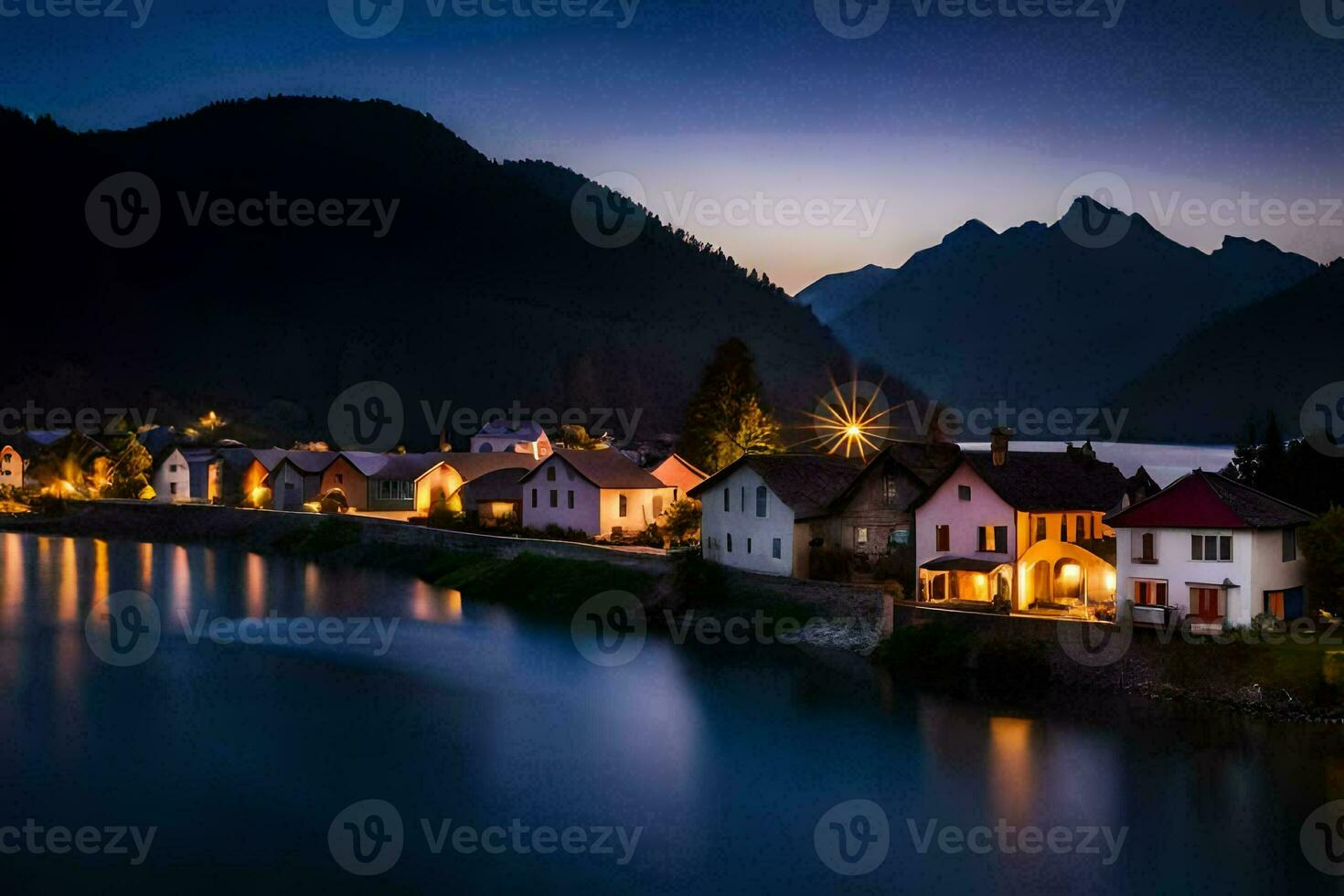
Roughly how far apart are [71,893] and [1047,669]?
22.1m

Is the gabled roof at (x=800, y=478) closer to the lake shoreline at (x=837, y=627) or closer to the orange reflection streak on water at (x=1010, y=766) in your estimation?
the lake shoreline at (x=837, y=627)

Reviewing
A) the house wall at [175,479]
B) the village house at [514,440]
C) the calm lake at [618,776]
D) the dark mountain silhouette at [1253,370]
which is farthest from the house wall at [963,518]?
the house wall at [175,479]

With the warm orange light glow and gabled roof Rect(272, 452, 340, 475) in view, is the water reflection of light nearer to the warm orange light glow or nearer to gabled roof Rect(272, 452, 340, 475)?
gabled roof Rect(272, 452, 340, 475)

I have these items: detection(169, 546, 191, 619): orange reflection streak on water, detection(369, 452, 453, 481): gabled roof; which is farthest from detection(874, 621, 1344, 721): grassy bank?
Result: detection(369, 452, 453, 481): gabled roof

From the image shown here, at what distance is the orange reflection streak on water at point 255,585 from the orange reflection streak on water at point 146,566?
392 cm

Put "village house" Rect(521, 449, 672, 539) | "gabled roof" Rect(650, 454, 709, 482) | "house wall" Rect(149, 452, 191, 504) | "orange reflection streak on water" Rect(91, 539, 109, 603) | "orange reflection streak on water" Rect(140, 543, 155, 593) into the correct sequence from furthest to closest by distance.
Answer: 1. "house wall" Rect(149, 452, 191, 504)
2. "gabled roof" Rect(650, 454, 709, 482)
3. "village house" Rect(521, 449, 672, 539)
4. "orange reflection streak on water" Rect(140, 543, 155, 593)
5. "orange reflection streak on water" Rect(91, 539, 109, 603)

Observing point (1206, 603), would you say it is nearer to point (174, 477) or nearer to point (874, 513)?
point (874, 513)

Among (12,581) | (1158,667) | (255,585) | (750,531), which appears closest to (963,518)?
(750,531)

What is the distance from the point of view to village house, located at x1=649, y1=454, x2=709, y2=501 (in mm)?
56562

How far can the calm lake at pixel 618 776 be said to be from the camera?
21312mm

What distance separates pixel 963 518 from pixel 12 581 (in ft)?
134

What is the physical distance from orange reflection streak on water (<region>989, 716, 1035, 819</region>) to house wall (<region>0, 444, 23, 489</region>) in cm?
8739

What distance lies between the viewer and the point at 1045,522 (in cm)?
3775

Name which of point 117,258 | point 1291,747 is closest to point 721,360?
point 1291,747
